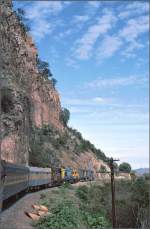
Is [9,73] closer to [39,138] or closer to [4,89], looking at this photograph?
[4,89]

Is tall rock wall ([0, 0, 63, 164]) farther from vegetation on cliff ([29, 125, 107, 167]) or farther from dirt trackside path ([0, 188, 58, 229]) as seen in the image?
dirt trackside path ([0, 188, 58, 229])

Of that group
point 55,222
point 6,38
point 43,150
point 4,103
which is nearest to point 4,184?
point 55,222

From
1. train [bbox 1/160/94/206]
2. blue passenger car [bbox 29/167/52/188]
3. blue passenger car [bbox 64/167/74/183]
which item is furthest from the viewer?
blue passenger car [bbox 64/167/74/183]

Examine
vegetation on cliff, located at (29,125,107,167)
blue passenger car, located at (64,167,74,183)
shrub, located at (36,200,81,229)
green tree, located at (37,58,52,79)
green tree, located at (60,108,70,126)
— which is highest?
green tree, located at (37,58,52,79)

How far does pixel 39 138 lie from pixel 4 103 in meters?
35.0

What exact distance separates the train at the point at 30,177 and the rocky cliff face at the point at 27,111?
5.25 meters

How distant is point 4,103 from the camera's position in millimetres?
62938

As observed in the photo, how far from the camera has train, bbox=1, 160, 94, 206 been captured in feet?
79.1

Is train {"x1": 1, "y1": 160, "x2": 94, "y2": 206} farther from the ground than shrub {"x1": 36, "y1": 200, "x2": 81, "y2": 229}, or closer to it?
farther from the ground

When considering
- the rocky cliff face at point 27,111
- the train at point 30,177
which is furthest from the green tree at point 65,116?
the train at point 30,177

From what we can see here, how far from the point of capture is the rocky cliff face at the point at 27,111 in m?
63.3

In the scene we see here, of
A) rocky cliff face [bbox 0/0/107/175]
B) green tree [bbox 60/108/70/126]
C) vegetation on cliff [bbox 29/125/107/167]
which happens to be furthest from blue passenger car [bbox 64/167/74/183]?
green tree [bbox 60/108/70/126]

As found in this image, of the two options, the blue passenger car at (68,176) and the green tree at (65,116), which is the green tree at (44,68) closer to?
the green tree at (65,116)

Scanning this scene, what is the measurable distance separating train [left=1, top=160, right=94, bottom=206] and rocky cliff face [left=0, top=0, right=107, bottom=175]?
525 centimetres
